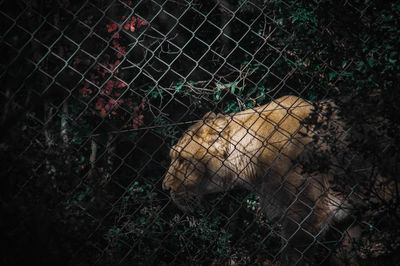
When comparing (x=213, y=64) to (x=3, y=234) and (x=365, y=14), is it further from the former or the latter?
(x=3, y=234)

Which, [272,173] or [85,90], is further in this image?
[85,90]

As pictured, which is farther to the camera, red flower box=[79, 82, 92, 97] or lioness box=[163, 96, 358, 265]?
red flower box=[79, 82, 92, 97]

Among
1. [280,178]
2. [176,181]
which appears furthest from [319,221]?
[176,181]

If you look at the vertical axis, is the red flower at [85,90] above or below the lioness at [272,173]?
below

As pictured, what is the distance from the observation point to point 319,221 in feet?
8.02

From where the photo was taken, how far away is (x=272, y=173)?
8.34 ft

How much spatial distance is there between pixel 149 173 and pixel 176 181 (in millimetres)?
1018

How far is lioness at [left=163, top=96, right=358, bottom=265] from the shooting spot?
239cm

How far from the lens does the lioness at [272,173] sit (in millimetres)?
2391

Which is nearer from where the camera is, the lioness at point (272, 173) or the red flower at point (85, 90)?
the lioness at point (272, 173)

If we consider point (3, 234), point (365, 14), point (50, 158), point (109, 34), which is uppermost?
point (365, 14)

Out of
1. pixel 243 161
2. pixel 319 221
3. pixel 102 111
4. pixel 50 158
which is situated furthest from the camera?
pixel 102 111

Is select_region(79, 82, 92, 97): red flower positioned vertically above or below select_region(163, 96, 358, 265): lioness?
below

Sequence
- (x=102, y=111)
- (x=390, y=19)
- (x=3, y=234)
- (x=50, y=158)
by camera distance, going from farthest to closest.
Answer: (x=102, y=111)
(x=390, y=19)
(x=50, y=158)
(x=3, y=234)
